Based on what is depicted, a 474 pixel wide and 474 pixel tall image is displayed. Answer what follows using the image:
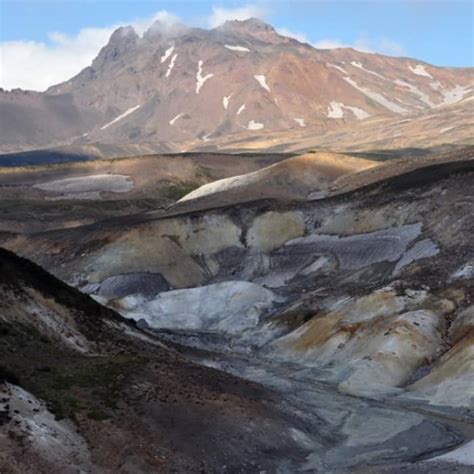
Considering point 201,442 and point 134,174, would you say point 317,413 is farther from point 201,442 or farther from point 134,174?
point 134,174

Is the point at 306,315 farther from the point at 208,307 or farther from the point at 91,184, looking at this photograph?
the point at 91,184

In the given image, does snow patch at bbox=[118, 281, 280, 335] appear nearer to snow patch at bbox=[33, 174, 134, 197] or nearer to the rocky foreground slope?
the rocky foreground slope

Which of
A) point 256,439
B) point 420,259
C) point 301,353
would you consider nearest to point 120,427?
point 256,439

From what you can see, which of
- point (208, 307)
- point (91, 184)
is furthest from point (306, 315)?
point (91, 184)

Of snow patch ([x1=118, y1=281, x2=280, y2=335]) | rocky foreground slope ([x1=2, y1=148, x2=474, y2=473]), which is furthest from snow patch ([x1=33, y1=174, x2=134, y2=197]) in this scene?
snow patch ([x1=118, y1=281, x2=280, y2=335])

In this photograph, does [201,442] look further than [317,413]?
No

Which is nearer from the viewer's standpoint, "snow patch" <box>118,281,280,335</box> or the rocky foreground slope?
the rocky foreground slope

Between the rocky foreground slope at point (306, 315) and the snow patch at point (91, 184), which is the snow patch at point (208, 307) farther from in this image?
the snow patch at point (91, 184)

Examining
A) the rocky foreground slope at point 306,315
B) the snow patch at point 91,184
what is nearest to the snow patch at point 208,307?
the rocky foreground slope at point 306,315
